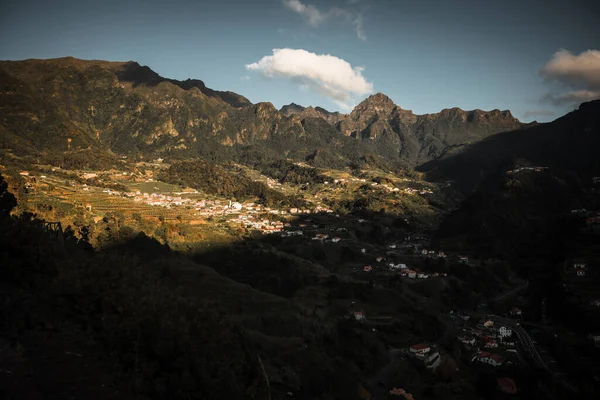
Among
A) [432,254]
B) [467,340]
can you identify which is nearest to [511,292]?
[432,254]

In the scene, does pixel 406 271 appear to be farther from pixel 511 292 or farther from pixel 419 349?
pixel 419 349

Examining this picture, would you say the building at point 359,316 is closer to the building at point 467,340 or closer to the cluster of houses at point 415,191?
the building at point 467,340

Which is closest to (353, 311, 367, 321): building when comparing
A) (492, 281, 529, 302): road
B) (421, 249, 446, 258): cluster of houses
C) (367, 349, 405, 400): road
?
(367, 349, 405, 400): road

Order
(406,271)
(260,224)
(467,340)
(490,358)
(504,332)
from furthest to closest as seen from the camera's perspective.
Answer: (260,224), (406,271), (504,332), (467,340), (490,358)

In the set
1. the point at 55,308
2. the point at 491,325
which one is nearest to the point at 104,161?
the point at 491,325

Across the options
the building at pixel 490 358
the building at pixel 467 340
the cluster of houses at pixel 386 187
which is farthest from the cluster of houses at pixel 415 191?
the building at pixel 490 358

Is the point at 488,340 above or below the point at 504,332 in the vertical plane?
below

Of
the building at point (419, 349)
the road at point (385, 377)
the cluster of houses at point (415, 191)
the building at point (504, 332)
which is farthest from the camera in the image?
the cluster of houses at point (415, 191)
